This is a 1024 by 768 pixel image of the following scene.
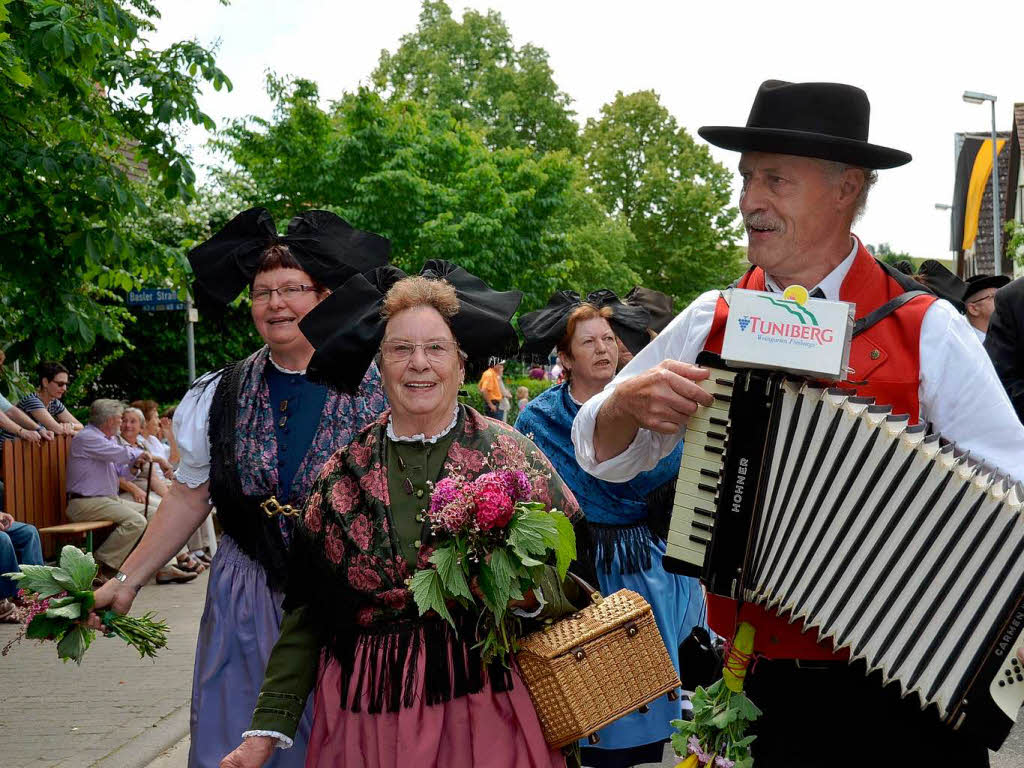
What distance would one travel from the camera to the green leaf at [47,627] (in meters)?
3.85

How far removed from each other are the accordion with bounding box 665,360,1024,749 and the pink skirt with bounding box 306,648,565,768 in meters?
0.82

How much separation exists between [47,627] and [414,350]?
5.18ft

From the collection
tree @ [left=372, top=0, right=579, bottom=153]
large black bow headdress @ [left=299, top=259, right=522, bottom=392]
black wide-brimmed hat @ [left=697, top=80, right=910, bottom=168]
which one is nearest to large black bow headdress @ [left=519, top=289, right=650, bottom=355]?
large black bow headdress @ [left=299, top=259, right=522, bottom=392]

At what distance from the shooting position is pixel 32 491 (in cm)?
1080

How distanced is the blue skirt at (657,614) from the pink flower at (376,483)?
2.10m

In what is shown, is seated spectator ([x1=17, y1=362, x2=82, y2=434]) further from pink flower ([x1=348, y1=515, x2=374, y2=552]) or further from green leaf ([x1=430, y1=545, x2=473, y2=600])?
green leaf ([x1=430, y1=545, x2=473, y2=600])

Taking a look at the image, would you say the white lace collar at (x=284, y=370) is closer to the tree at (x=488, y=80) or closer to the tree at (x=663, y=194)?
the tree at (x=488, y=80)

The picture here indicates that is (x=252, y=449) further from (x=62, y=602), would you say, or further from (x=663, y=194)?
(x=663, y=194)

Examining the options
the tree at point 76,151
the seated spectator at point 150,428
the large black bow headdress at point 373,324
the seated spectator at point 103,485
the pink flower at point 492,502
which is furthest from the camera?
the seated spectator at point 150,428

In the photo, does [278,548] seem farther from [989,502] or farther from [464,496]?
[989,502]

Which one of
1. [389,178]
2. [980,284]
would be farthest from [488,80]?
[980,284]

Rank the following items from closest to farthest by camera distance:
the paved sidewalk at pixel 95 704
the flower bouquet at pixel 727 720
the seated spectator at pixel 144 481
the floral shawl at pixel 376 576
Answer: the flower bouquet at pixel 727 720
the floral shawl at pixel 376 576
the paved sidewalk at pixel 95 704
the seated spectator at pixel 144 481

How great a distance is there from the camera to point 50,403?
476 inches

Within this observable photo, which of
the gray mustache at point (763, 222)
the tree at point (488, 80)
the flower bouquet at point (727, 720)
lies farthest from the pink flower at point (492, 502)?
the tree at point (488, 80)
